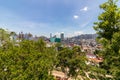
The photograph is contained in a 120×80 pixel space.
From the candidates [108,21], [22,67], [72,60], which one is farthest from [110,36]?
[72,60]

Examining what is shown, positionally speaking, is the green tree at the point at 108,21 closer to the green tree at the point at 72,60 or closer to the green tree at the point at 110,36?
the green tree at the point at 110,36

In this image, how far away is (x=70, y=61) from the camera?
38969 mm

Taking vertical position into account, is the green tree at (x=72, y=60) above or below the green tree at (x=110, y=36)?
below

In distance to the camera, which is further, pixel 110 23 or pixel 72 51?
pixel 72 51

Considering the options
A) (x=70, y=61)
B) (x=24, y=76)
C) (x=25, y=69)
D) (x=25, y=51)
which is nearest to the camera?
(x=24, y=76)

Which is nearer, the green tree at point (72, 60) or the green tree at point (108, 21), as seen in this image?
the green tree at point (108, 21)

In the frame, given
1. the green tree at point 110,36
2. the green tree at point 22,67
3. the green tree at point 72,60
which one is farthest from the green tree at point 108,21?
the green tree at point 72,60

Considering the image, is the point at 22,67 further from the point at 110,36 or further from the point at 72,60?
the point at 72,60

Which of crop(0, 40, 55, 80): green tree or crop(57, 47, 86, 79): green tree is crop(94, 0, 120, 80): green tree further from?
crop(57, 47, 86, 79): green tree

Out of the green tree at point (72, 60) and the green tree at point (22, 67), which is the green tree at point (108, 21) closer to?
the green tree at point (22, 67)

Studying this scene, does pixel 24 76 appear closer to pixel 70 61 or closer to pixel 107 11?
pixel 107 11

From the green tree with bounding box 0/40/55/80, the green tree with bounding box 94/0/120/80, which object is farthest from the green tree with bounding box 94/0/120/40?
the green tree with bounding box 0/40/55/80

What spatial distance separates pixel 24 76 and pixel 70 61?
23573mm

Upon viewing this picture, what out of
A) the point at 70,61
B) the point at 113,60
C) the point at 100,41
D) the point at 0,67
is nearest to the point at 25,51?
the point at 0,67
